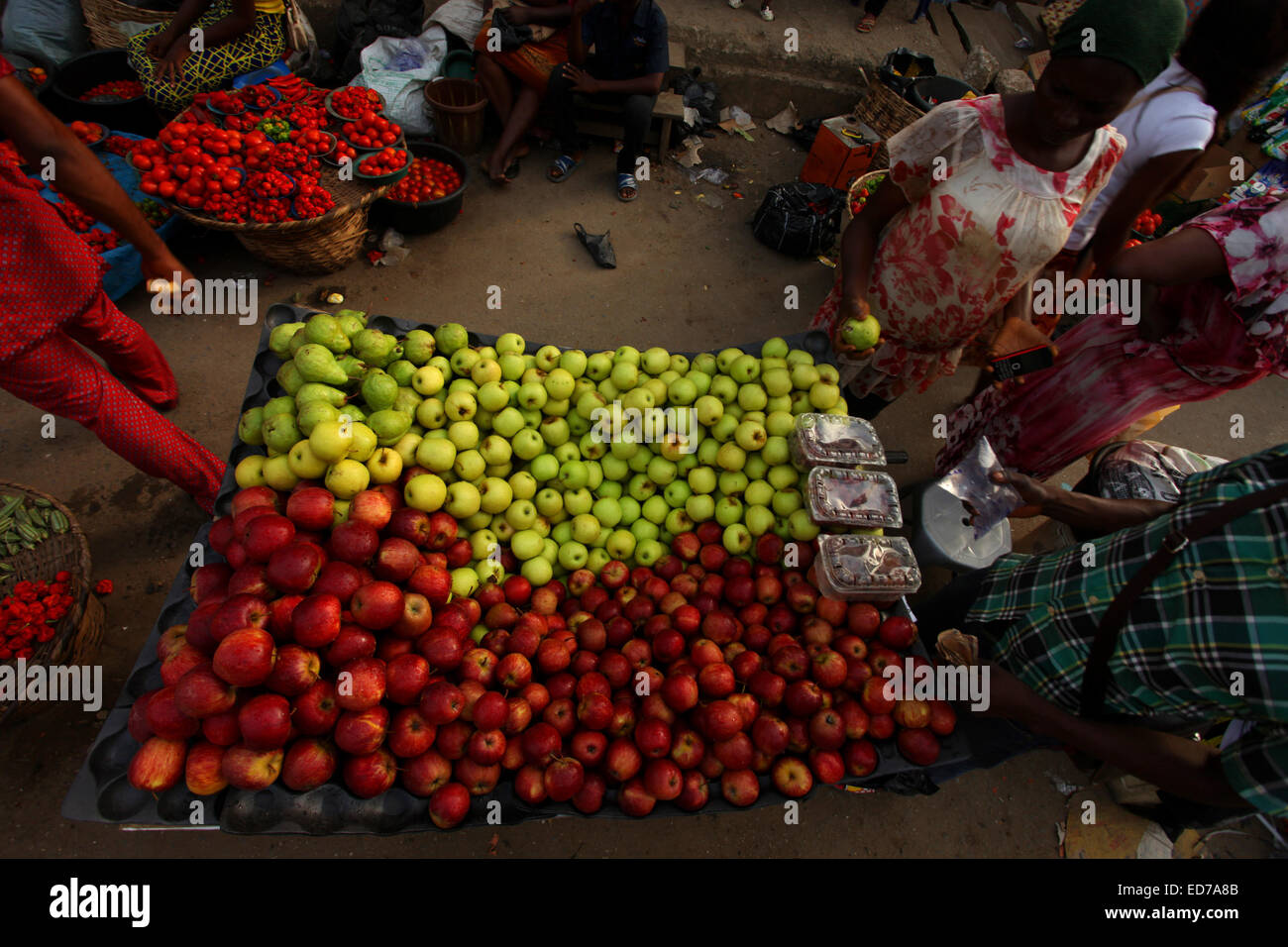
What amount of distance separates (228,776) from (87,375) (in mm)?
2350

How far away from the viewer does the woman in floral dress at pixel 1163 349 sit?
2.60 metres

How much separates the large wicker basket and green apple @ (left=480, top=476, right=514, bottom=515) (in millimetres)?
2175

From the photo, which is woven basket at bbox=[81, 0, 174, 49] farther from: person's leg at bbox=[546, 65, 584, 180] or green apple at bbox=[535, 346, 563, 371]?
green apple at bbox=[535, 346, 563, 371]

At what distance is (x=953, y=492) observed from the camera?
392 centimetres

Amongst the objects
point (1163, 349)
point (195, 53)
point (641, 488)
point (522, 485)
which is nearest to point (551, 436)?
point (522, 485)

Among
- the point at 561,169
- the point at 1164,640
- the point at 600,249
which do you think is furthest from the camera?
the point at 561,169

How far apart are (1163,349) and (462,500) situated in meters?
3.79

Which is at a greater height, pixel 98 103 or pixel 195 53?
pixel 195 53

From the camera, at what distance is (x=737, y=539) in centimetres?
281

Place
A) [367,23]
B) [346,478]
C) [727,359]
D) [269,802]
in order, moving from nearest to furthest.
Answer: [269,802], [346,478], [727,359], [367,23]

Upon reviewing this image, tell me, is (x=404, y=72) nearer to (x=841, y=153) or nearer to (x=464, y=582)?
(x=841, y=153)

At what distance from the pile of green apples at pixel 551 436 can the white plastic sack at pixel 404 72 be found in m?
4.50

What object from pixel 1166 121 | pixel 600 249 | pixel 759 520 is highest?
pixel 600 249
